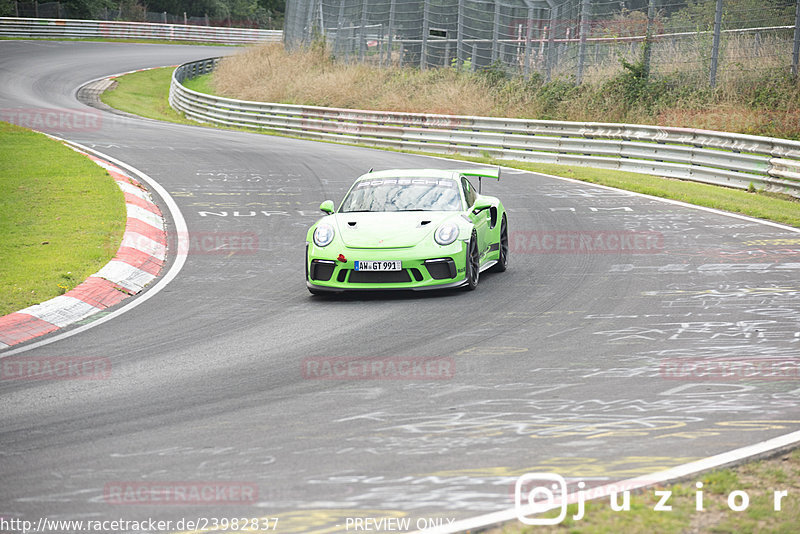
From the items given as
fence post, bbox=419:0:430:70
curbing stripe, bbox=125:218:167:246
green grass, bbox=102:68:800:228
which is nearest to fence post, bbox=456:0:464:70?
fence post, bbox=419:0:430:70

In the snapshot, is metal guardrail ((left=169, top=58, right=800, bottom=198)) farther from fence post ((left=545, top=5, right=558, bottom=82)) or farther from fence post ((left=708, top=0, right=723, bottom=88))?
fence post ((left=545, top=5, right=558, bottom=82))

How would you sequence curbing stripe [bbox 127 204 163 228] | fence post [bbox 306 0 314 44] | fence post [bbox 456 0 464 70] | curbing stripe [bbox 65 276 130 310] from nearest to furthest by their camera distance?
curbing stripe [bbox 65 276 130 310]
curbing stripe [bbox 127 204 163 228]
fence post [bbox 456 0 464 70]
fence post [bbox 306 0 314 44]

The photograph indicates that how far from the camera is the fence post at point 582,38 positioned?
27.3 metres

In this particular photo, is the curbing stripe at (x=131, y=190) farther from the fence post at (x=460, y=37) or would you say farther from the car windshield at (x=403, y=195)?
the fence post at (x=460, y=37)

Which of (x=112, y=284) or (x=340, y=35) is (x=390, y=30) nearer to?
(x=340, y=35)

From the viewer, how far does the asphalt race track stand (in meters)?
5.00

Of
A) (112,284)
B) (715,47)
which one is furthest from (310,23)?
(112,284)

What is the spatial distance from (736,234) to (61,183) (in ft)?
38.4

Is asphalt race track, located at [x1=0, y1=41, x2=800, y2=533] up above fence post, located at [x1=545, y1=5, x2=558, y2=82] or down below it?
below

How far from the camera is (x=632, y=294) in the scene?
10047 millimetres

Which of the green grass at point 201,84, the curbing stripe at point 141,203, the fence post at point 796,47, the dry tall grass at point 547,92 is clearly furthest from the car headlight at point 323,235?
the green grass at point 201,84

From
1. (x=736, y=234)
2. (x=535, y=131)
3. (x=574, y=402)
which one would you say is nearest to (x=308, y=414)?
(x=574, y=402)

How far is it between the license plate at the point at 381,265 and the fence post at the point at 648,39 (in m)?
18.6

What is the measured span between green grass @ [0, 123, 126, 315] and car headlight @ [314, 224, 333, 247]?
2699mm
